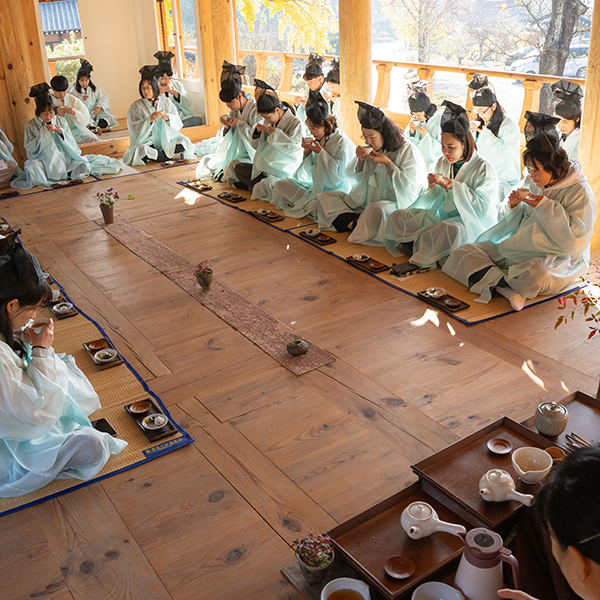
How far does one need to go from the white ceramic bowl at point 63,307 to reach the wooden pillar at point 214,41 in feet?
22.6

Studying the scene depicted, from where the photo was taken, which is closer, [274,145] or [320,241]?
[320,241]

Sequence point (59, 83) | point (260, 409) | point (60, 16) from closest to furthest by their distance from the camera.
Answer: point (260, 409), point (59, 83), point (60, 16)

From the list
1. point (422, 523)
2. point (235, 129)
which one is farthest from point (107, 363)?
point (235, 129)

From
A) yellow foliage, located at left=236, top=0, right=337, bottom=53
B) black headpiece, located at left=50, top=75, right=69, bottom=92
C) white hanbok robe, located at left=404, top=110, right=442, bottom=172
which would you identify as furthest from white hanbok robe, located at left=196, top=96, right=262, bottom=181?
yellow foliage, located at left=236, top=0, right=337, bottom=53

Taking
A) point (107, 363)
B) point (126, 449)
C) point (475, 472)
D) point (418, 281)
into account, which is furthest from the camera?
point (418, 281)

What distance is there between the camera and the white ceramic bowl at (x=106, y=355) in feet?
14.2

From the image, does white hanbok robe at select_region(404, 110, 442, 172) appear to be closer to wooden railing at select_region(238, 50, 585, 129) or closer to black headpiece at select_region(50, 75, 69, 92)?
wooden railing at select_region(238, 50, 585, 129)

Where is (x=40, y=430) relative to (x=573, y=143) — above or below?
below

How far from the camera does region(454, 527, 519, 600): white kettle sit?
2082mm

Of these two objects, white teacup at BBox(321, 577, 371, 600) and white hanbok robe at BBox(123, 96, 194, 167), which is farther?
white hanbok robe at BBox(123, 96, 194, 167)

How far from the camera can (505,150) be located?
22.9 ft

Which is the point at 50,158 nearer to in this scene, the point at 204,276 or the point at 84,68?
the point at 84,68

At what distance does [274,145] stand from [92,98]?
421cm

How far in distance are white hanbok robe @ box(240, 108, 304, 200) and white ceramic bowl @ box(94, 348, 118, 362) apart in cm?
384
